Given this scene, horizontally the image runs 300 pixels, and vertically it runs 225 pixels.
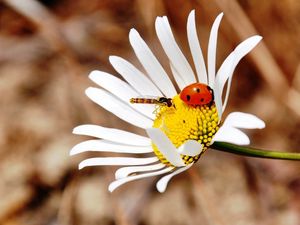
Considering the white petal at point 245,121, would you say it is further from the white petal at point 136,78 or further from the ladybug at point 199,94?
the white petal at point 136,78

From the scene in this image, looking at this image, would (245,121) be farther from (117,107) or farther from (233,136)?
(117,107)

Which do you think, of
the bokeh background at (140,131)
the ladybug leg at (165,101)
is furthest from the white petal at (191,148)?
the bokeh background at (140,131)

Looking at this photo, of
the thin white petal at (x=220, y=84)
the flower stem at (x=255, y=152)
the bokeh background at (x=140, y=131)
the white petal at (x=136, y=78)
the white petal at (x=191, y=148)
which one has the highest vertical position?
the white petal at (x=136, y=78)

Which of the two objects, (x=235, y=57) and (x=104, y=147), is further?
(x=104, y=147)

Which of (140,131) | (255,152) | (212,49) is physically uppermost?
(212,49)

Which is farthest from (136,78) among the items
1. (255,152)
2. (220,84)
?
(255,152)

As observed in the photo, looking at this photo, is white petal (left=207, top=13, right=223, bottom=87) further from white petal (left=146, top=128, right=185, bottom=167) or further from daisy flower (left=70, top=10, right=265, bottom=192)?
white petal (left=146, top=128, right=185, bottom=167)

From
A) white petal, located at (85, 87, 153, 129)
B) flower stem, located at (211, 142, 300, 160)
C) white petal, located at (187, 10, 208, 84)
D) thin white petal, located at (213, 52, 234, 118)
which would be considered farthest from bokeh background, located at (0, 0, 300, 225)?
flower stem, located at (211, 142, 300, 160)
